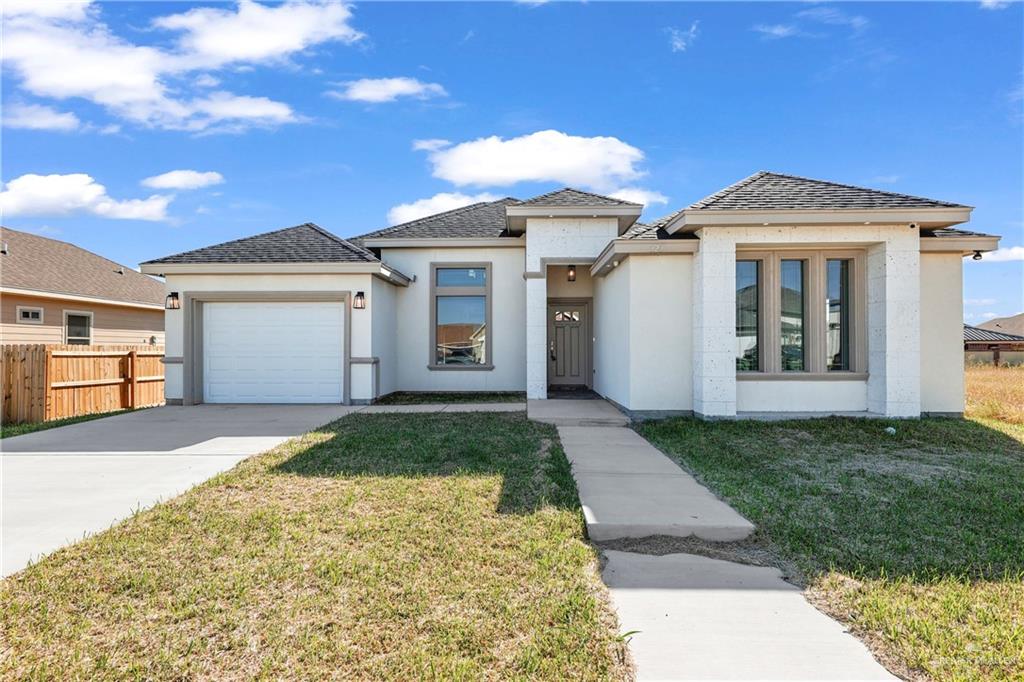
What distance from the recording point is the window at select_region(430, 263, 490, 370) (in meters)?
13.2

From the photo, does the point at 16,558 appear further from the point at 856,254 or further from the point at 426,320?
the point at 856,254

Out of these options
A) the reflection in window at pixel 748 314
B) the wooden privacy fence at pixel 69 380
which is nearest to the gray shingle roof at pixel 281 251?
the wooden privacy fence at pixel 69 380

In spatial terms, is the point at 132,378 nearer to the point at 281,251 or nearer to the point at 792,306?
the point at 281,251

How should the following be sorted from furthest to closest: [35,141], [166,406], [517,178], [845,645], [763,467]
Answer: [517,178]
[35,141]
[166,406]
[763,467]
[845,645]

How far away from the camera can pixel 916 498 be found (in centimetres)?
480

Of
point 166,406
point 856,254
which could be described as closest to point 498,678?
point 856,254

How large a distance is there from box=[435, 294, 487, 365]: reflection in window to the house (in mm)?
36

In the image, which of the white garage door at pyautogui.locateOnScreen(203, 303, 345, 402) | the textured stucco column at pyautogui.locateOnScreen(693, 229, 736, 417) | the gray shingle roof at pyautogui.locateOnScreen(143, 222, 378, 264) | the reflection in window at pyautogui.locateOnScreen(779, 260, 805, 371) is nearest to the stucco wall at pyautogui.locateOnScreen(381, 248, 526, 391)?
the gray shingle roof at pyautogui.locateOnScreen(143, 222, 378, 264)

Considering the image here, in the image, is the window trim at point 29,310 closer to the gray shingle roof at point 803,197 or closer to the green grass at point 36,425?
the green grass at point 36,425

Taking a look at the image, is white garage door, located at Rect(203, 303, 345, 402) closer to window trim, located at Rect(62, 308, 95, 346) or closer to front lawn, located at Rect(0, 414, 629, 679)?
front lawn, located at Rect(0, 414, 629, 679)

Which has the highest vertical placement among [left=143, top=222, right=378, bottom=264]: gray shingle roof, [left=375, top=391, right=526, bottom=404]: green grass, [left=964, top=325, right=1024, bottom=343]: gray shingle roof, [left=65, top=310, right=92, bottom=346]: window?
[left=143, top=222, right=378, bottom=264]: gray shingle roof

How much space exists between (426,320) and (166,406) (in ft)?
19.2

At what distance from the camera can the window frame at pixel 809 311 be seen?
866 cm

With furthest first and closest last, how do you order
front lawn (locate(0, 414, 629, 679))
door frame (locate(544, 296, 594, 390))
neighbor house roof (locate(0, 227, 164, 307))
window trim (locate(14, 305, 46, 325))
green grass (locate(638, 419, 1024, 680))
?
neighbor house roof (locate(0, 227, 164, 307)) < window trim (locate(14, 305, 46, 325)) < door frame (locate(544, 296, 594, 390)) < green grass (locate(638, 419, 1024, 680)) < front lawn (locate(0, 414, 629, 679))
